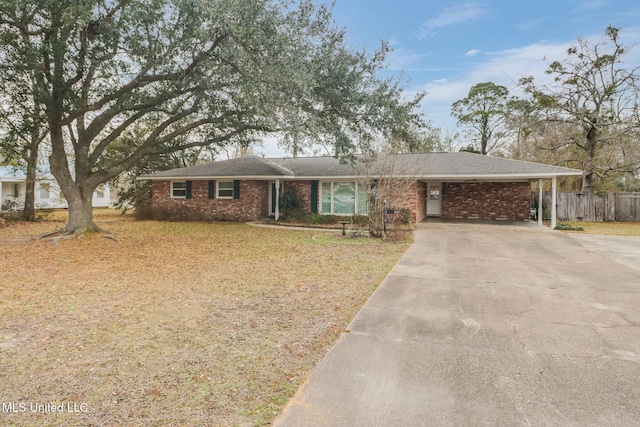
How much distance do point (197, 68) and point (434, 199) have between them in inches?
542

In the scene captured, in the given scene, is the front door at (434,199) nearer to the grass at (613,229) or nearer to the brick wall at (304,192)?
the grass at (613,229)

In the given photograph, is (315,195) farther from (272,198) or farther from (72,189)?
(72,189)

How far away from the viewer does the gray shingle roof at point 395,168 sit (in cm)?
1360

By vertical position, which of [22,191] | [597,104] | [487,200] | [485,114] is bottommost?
[487,200]

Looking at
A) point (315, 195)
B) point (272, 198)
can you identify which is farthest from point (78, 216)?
point (315, 195)

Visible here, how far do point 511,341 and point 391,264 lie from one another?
3.96 meters

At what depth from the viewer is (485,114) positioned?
29.7 metres

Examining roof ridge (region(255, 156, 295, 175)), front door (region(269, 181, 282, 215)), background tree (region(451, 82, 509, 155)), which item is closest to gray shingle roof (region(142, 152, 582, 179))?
roof ridge (region(255, 156, 295, 175))

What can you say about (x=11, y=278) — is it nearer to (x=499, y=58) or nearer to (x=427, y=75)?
(x=427, y=75)

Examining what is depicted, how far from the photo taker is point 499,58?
15.0 m

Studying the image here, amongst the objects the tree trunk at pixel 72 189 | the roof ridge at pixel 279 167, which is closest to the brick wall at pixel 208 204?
the roof ridge at pixel 279 167

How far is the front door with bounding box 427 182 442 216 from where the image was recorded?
62.1 feet

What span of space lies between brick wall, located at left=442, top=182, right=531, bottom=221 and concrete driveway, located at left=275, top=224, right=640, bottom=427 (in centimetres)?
1171

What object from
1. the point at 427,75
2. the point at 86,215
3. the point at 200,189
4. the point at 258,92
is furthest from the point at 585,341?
the point at 200,189
